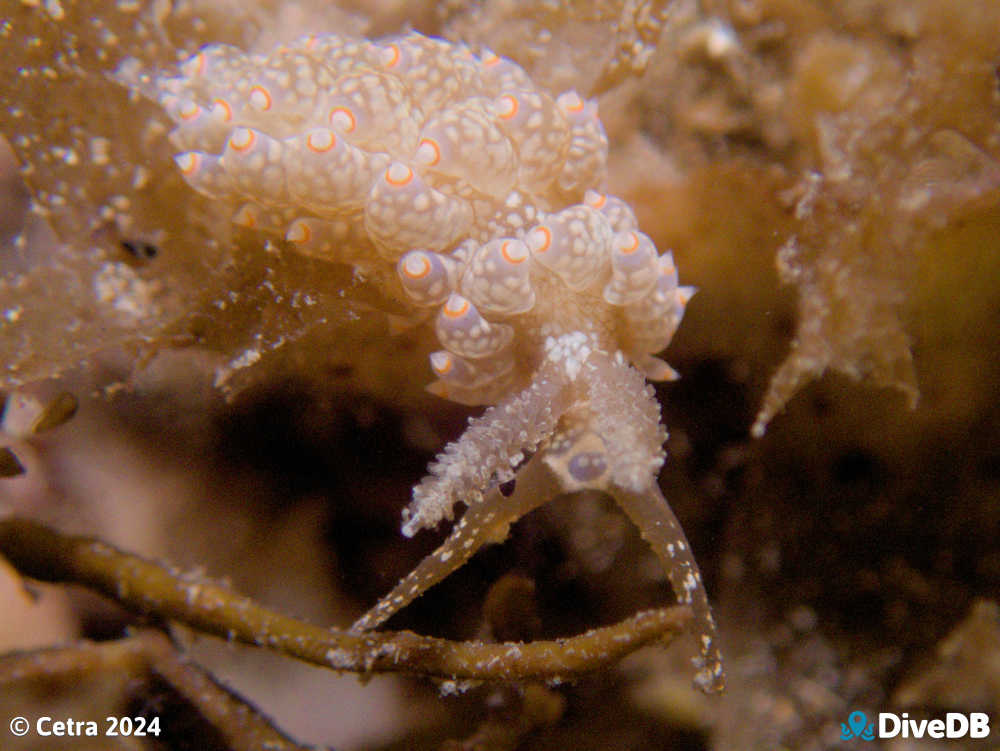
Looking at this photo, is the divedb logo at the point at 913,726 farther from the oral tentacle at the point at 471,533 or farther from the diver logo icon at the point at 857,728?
the oral tentacle at the point at 471,533

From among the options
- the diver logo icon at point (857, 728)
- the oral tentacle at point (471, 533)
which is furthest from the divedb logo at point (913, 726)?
the oral tentacle at point (471, 533)

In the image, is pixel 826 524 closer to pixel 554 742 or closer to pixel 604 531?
pixel 604 531

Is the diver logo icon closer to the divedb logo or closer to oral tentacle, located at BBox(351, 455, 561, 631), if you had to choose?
the divedb logo

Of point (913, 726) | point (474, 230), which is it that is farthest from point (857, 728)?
point (474, 230)

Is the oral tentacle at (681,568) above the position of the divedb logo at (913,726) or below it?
above

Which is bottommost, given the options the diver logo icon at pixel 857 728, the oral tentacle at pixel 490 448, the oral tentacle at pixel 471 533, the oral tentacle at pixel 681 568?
the diver logo icon at pixel 857 728

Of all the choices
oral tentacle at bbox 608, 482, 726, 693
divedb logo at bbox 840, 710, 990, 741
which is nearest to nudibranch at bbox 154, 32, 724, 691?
oral tentacle at bbox 608, 482, 726, 693

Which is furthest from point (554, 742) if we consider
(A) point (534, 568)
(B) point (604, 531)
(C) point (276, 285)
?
(C) point (276, 285)
